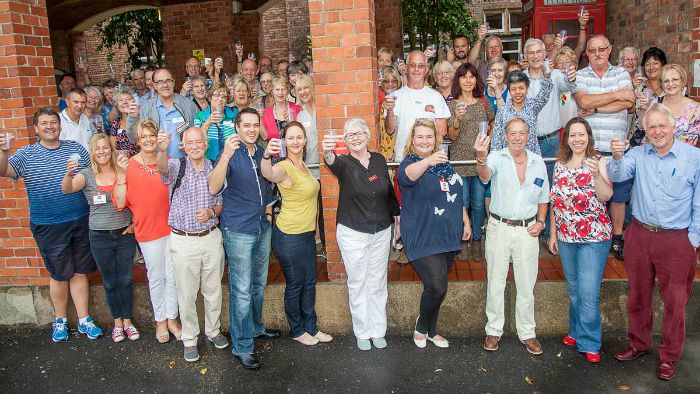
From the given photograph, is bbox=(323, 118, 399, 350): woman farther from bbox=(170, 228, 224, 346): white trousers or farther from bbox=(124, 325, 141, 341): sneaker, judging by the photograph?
bbox=(124, 325, 141, 341): sneaker

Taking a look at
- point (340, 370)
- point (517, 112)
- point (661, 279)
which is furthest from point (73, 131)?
point (661, 279)

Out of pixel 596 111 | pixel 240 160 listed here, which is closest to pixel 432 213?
pixel 240 160

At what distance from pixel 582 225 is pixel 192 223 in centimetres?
301

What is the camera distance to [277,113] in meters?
5.72

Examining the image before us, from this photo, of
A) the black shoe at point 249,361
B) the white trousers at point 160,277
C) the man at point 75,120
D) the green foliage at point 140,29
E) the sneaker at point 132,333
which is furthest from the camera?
the green foliage at point 140,29

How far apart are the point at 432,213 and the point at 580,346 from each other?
159 cm

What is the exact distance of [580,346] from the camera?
4.48 meters

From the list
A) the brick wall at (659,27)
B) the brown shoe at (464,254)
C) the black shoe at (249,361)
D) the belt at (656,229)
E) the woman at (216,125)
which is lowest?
the black shoe at (249,361)

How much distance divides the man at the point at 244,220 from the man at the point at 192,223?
0.42 ft

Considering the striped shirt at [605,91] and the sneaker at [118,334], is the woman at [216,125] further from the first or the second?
the striped shirt at [605,91]

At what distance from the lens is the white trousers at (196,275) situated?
4477 millimetres

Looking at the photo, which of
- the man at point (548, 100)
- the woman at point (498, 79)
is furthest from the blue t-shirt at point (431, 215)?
the woman at point (498, 79)

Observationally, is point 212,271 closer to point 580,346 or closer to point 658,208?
point 580,346

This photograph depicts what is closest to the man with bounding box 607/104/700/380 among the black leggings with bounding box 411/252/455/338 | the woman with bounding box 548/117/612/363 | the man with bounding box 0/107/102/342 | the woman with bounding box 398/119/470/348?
the woman with bounding box 548/117/612/363
